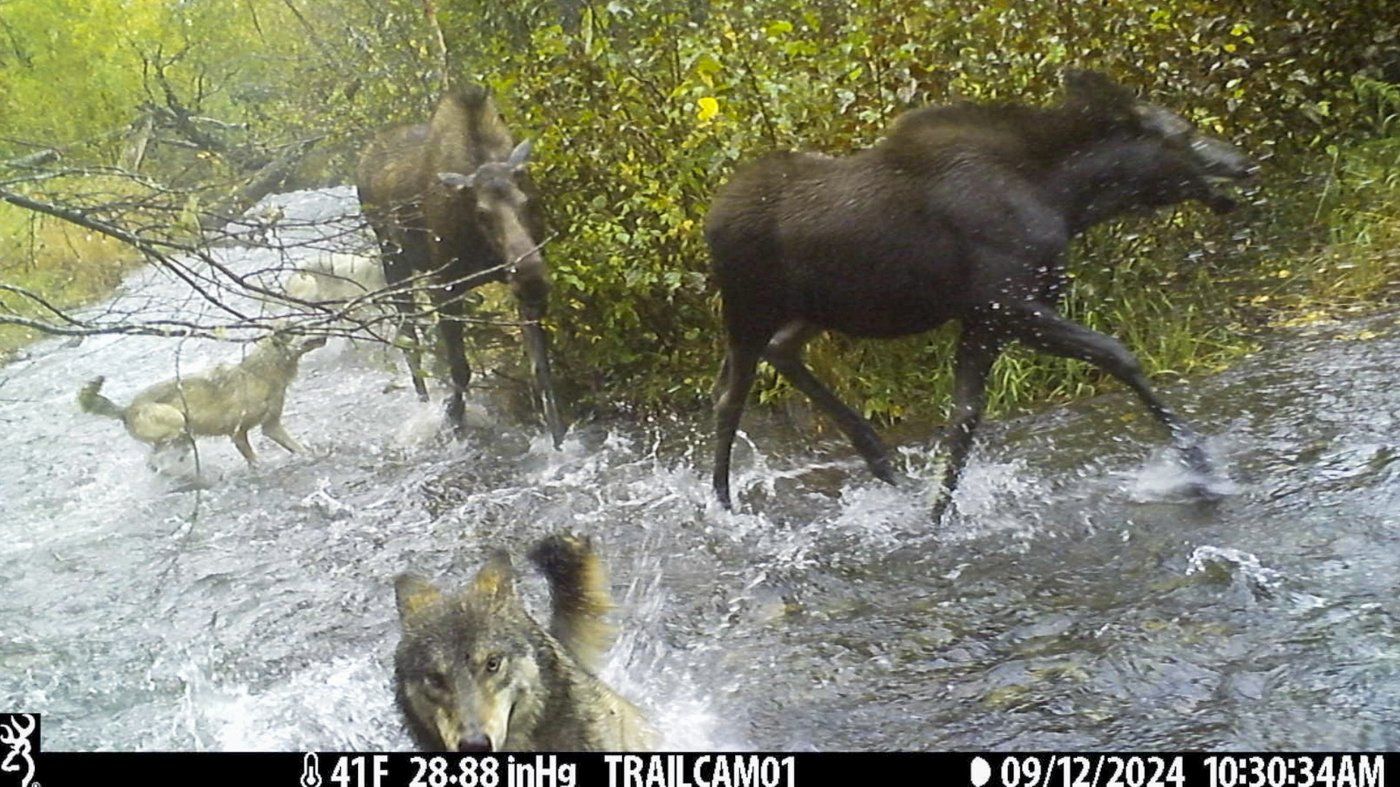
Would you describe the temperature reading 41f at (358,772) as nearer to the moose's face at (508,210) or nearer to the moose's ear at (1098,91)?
the moose's ear at (1098,91)

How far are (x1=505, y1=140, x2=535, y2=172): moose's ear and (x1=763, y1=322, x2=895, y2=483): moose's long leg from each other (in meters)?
1.76

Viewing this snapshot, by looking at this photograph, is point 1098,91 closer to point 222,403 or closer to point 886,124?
point 886,124

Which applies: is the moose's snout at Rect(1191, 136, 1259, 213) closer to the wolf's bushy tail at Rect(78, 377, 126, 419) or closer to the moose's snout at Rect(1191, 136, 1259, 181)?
the moose's snout at Rect(1191, 136, 1259, 181)

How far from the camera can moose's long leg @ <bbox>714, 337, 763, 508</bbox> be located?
17.0 ft

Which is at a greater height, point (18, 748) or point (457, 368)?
point (18, 748)

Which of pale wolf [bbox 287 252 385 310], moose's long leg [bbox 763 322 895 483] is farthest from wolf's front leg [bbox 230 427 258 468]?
moose's long leg [bbox 763 322 895 483]

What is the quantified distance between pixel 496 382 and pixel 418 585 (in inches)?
156

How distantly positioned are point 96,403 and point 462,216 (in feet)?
7.35

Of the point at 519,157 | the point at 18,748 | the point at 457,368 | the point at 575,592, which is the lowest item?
the point at 457,368

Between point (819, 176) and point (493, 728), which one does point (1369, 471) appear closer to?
point (819, 176)

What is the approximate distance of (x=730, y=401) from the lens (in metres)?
5.29

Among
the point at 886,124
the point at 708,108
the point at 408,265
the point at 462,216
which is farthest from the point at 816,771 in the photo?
the point at 408,265

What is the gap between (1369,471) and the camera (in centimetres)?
411

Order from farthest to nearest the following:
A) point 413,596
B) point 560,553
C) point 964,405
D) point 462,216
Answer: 1. point 462,216
2. point 964,405
3. point 560,553
4. point 413,596
